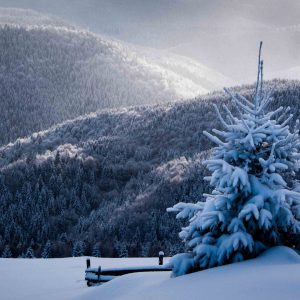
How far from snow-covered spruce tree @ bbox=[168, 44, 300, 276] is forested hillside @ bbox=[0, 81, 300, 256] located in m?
24.2

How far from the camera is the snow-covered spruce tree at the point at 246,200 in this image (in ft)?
28.8

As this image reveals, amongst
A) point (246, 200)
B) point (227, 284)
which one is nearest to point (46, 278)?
point (246, 200)

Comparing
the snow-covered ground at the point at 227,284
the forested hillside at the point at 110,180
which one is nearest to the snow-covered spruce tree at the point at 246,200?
the snow-covered ground at the point at 227,284

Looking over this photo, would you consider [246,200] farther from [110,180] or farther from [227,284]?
[110,180]

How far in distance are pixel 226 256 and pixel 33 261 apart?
14820 mm

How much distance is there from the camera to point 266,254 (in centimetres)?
887

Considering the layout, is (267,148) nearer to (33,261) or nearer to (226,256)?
(226,256)

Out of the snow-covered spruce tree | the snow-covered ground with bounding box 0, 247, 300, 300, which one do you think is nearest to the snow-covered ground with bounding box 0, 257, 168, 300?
the snow-covered ground with bounding box 0, 247, 300, 300

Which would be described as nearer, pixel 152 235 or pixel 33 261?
pixel 33 261

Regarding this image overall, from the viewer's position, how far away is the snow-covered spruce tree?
345 inches

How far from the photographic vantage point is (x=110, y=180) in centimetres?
8025

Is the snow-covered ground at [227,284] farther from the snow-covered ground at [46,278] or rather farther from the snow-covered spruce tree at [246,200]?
the snow-covered ground at [46,278]

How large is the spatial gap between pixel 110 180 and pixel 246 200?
7176 centimetres

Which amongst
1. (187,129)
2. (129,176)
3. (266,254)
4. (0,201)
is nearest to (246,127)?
(266,254)
